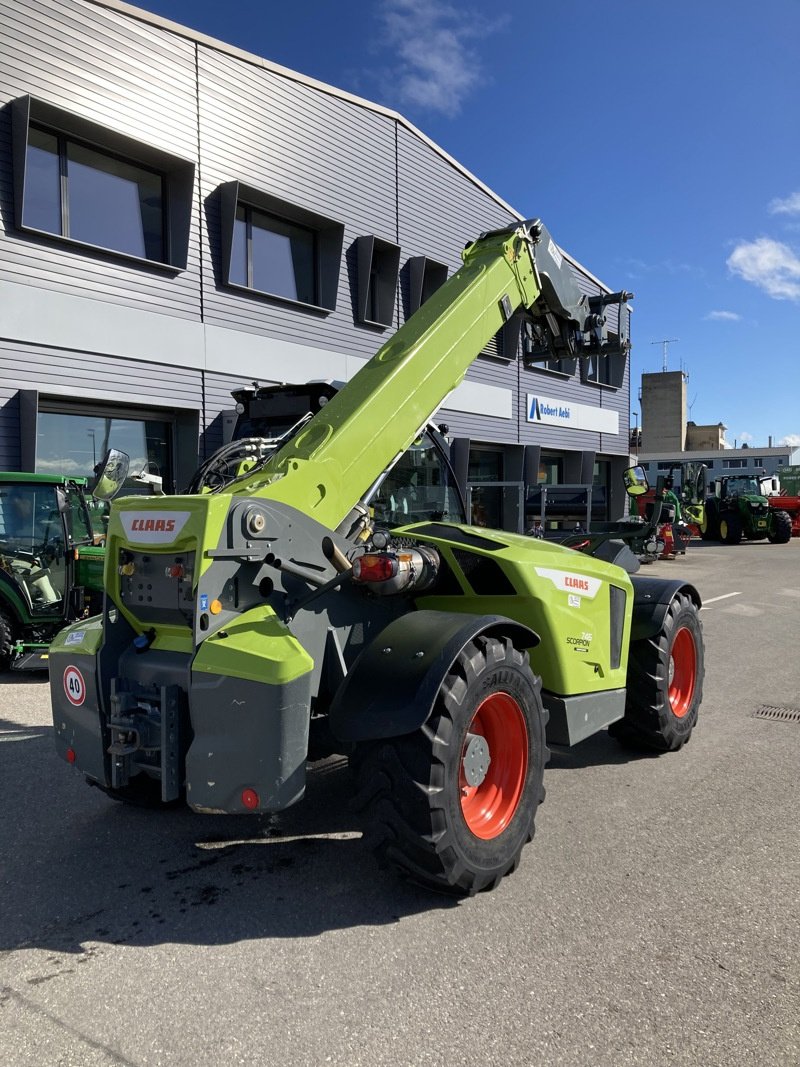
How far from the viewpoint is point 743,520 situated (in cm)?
2853

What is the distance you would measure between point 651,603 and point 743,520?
25658 mm

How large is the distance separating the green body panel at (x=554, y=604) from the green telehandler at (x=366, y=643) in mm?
12

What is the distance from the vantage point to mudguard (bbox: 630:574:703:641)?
5.09 metres

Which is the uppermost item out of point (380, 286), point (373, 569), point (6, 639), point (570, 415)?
point (380, 286)

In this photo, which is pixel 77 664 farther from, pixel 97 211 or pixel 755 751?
pixel 97 211

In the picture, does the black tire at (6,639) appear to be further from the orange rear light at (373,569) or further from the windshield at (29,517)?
the orange rear light at (373,569)

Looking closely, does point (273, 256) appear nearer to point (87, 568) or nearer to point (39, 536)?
point (39, 536)

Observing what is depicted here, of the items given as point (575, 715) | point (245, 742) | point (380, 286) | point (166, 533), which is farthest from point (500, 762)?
point (380, 286)

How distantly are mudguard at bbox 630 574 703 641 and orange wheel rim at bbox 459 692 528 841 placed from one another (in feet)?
5.49

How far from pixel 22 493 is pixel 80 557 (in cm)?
89

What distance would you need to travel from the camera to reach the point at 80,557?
8.26 meters

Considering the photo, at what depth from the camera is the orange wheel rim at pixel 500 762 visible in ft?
11.9

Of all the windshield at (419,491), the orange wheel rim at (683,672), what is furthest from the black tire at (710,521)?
the windshield at (419,491)

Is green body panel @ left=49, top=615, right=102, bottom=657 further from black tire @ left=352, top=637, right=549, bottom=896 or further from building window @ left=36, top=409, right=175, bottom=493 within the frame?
building window @ left=36, top=409, right=175, bottom=493
